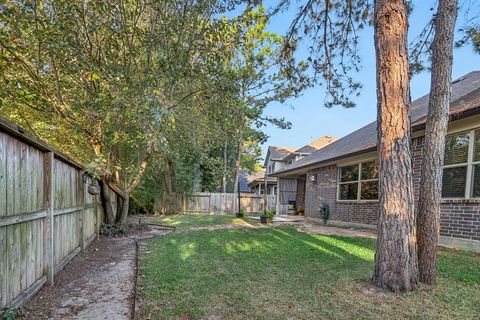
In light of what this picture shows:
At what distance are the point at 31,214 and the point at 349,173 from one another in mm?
10290

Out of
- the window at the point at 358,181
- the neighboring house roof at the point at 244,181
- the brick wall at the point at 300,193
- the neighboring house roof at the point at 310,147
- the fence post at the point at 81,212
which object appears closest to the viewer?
the fence post at the point at 81,212

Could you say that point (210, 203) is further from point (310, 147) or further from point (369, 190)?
point (369, 190)

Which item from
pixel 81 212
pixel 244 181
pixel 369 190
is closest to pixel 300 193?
pixel 369 190

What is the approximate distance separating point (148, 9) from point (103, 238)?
5819 mm

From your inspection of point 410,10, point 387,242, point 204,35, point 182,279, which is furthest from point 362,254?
point 204,35

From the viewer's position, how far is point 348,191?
11.3m

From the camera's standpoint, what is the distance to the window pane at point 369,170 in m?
9.78

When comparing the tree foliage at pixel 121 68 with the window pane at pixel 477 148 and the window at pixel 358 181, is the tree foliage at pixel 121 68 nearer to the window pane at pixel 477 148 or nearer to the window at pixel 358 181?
the window pane at pixel 477 148

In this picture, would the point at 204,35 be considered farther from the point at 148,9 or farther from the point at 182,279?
the point at 182,279

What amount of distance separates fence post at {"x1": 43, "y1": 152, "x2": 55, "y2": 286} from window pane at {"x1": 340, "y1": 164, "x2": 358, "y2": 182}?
9614mm

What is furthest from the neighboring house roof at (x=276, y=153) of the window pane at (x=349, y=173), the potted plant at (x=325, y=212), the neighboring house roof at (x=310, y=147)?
the window pane at (x=349, y=173)

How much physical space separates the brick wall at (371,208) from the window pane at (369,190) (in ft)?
0.61

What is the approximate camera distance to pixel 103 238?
792 centimetres

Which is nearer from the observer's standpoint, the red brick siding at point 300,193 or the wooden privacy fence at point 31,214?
the wooden privacy fence at point 31,214
